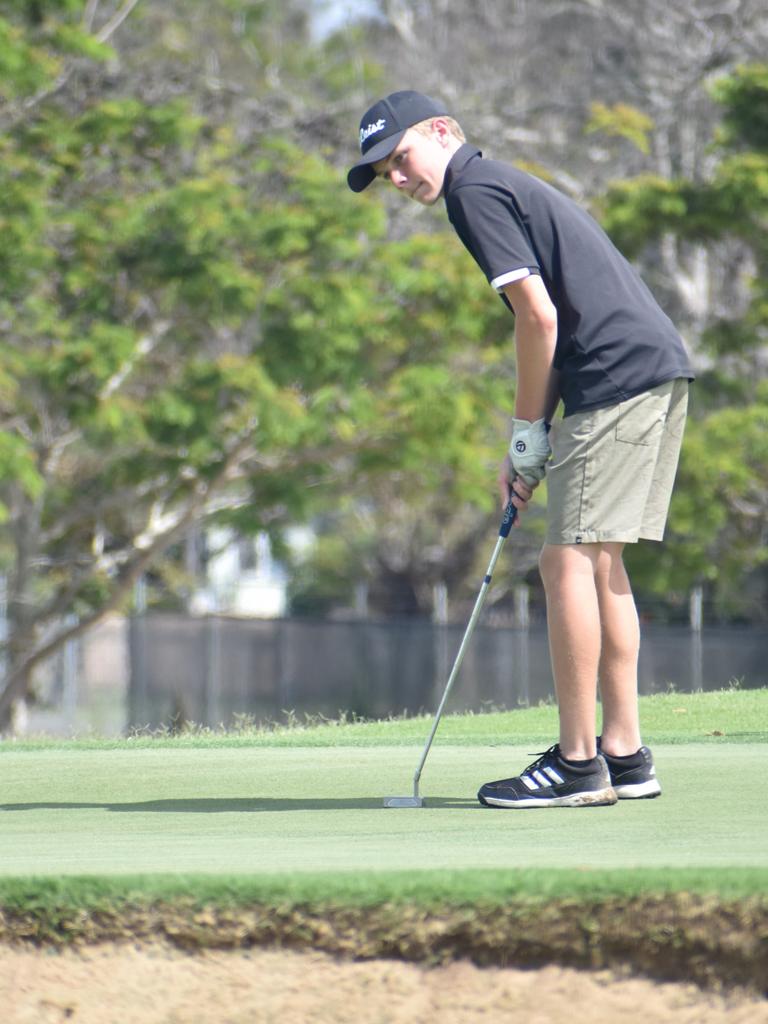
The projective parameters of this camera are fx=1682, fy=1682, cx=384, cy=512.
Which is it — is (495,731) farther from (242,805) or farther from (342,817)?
(342,817)

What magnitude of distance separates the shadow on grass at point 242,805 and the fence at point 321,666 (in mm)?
14012

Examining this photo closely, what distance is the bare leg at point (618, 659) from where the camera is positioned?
5.39m

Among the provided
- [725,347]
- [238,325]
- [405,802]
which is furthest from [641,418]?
[725,347]

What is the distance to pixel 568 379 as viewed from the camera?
5.22 metres

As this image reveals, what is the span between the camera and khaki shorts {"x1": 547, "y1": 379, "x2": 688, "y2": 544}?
16.9 ft

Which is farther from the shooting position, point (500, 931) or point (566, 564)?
point (566, 564)

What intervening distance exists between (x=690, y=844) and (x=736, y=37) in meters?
20.9

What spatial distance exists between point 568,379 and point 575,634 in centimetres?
79

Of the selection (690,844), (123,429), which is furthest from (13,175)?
(690,844)

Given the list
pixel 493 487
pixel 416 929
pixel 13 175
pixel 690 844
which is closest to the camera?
pixel 416 929

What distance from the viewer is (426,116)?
17.2 feet

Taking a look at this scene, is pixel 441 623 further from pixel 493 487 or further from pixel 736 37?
pixel 736 37

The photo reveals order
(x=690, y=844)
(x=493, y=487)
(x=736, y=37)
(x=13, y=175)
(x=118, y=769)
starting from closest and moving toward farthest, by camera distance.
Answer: (x=690, y=844)
(x=118, y=769)
(x=13, y=175)
(x=493, y=487)
(x=736, y=37)

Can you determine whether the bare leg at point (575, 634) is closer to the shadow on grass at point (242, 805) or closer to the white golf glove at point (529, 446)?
the white golf glove at point (529, 446)
